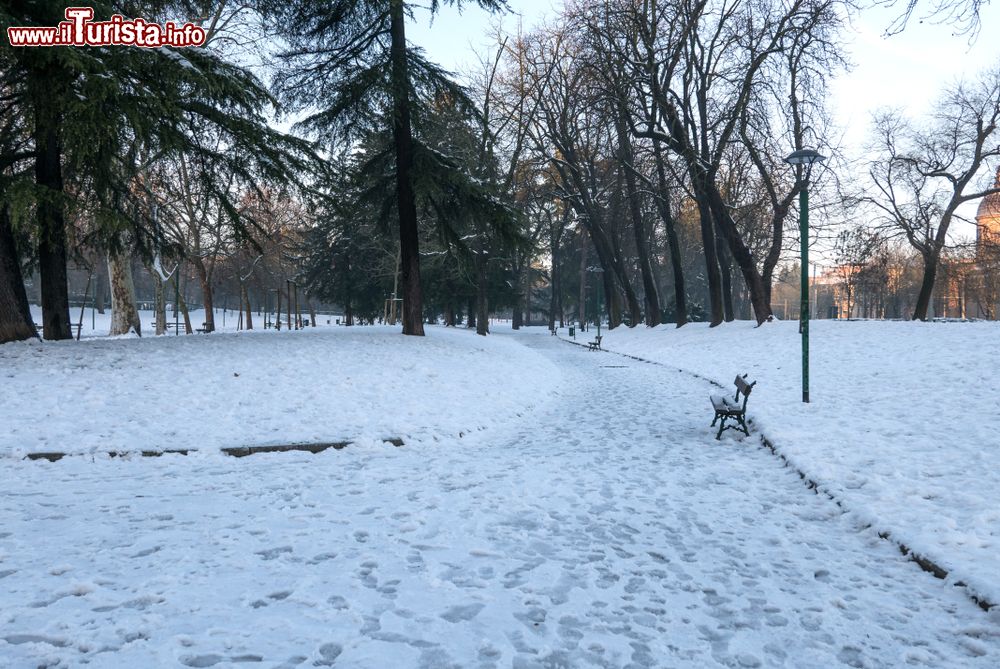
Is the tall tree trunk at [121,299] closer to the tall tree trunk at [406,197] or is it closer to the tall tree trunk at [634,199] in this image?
the tall tree trunk at [406,197]

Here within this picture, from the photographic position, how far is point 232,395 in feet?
32.0

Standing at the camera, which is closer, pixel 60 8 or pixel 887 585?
pixel 887 585

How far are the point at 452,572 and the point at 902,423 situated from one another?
26.1 feet

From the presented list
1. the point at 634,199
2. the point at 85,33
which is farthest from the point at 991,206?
the point at 85,33

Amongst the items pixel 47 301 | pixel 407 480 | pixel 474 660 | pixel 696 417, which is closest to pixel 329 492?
pixel 407 480

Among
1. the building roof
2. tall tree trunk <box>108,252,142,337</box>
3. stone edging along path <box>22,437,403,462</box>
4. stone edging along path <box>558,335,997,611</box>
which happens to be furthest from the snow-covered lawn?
the building roof

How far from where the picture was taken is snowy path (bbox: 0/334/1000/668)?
3283mm

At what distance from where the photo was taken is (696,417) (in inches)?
426

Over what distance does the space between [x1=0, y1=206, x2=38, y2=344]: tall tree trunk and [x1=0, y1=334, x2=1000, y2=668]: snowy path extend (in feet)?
23.3

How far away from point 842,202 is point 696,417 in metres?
21.4

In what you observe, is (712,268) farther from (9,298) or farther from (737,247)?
(9,298)

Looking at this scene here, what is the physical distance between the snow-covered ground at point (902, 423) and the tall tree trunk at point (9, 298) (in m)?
14.5

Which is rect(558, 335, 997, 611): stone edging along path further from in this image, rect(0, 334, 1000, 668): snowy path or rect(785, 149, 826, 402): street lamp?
rect(785, 149, 826, 402): street lamp

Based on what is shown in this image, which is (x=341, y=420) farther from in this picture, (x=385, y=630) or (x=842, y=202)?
(x=842, y=202)
